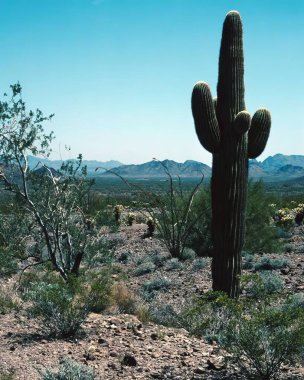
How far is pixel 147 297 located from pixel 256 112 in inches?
187

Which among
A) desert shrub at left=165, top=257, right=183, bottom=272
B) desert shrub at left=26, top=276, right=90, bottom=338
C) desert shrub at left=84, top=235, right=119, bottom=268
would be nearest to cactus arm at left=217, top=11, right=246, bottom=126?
desert shrub at left=26, top=276, right=90, bottom=338

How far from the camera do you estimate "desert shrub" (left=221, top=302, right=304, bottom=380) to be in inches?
214

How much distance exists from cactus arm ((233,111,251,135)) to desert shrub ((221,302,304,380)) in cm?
427

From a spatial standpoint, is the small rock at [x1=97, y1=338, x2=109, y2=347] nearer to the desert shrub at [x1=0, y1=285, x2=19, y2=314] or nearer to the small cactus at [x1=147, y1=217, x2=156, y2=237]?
the desert shrub at [x1=0, y1=285, x2=19, y2=314]

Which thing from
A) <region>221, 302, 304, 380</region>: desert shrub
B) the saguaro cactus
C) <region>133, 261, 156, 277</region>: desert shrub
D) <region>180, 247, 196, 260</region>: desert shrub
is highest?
the saguaro cactus

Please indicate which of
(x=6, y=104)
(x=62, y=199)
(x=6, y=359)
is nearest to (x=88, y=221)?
(x=62, y=199)

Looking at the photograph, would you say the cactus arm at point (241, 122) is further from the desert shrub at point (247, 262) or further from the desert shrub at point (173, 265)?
the desert shrub at point (173, 265)

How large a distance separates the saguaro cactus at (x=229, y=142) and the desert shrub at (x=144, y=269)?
5.68 metres

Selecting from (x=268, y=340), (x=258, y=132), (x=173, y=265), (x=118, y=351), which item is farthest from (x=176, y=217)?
(x=268, y=340)

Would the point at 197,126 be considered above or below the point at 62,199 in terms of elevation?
above

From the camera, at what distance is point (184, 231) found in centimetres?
1716

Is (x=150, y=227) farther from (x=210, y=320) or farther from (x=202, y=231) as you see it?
(x=210, y=320)

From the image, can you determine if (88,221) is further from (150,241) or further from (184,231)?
(150,241)

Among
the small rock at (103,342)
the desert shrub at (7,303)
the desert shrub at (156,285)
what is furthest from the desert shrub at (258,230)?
the small rock at (103,342)
